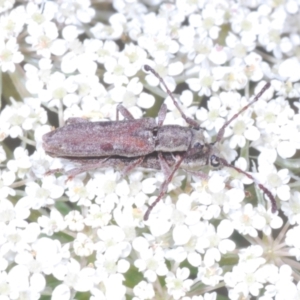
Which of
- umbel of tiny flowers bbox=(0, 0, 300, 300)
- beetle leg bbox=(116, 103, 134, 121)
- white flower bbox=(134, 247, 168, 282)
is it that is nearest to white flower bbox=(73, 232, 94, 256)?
umbel of tiny flowers bbox=(0, 0, 300, 300)

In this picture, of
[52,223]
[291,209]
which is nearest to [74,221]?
[52,223]

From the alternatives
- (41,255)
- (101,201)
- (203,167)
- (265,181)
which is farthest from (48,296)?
(265,181)

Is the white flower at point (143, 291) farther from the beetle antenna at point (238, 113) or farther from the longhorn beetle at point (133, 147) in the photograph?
the beetle antenna at point (238, 113)

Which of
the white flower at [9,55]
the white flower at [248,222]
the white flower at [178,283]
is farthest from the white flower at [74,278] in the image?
the white flower at [9,55]

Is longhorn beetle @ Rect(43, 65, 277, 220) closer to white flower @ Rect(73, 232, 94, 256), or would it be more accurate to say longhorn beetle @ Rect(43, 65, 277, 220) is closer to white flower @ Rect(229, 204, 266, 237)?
white flower @ Rect(229, 204, 266, 237)

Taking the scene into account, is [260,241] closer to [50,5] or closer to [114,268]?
[114,268]

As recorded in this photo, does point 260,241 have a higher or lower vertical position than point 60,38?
lower
